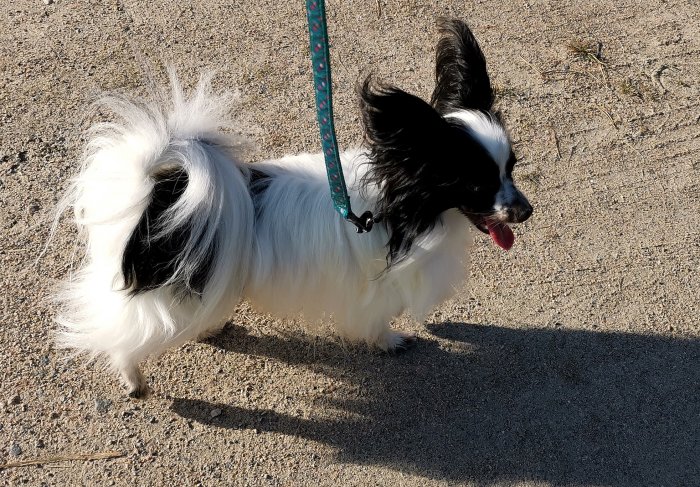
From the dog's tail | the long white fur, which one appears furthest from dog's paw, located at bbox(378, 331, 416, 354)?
the dog's tail

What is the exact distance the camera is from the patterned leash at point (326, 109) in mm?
2025

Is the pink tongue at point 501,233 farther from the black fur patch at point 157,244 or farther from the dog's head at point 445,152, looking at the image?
the black fur patch at point 157,244

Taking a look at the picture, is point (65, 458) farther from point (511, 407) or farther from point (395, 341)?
point (511, 407)

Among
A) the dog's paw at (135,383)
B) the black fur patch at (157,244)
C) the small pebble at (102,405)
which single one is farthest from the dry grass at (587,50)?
the small pebble at (102,405)

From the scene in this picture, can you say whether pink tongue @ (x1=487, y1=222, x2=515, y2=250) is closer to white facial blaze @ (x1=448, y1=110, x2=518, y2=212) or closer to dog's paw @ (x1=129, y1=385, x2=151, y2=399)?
white facial blaze @ (x1=448, y1=110, x2=518, y2=212)

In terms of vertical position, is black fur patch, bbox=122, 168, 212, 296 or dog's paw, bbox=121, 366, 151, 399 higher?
black fur patch, bbox=122, 168, 212, 296

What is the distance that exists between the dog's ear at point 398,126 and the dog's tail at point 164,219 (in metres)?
0.57

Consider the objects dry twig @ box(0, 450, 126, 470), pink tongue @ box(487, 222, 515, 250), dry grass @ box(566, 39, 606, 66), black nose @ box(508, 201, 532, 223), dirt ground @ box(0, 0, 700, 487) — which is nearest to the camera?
black nose @ box(508, 201, 532, 223)

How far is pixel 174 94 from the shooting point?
2615mm

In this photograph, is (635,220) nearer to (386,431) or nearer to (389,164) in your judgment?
(386,431)

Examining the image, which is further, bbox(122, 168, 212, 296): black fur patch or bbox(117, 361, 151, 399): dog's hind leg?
bbox(117, 361, 151, 399): dog's hind leg

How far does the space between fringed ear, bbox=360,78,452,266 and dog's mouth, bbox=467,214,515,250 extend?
0.20 metres

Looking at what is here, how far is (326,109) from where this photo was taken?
2225 mm

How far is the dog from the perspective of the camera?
7.95 ft
